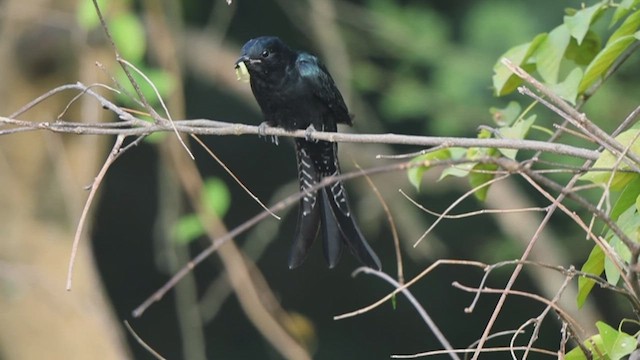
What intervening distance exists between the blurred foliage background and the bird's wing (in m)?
0.55

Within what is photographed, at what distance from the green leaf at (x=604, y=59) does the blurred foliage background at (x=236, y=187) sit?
1.74m

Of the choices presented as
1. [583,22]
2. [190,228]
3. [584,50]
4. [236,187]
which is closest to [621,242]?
[583,22]

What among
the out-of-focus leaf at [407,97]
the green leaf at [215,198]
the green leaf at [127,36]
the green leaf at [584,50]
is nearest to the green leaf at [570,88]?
the green leaf at [584,50]

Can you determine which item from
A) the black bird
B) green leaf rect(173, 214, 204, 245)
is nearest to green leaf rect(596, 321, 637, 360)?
the black bird

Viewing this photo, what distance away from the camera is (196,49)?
471cm

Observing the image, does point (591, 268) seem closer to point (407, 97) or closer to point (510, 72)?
point (510, 72)

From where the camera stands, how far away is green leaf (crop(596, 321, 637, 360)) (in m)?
1.37

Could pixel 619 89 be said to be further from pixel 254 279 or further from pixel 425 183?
pixel 254 279

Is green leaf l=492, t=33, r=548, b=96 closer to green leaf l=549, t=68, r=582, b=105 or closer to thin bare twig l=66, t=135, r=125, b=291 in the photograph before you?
green leaf l=549, t=68, r=582, b=105

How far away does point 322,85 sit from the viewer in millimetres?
2924

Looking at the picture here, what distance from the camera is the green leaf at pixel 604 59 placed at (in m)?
1.64

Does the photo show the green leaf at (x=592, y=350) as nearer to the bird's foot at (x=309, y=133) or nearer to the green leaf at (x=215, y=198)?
the bird's foot at (x=309, y=133)

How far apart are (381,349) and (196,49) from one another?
1740mm

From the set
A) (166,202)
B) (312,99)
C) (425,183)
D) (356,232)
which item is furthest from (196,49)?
(356,232)
